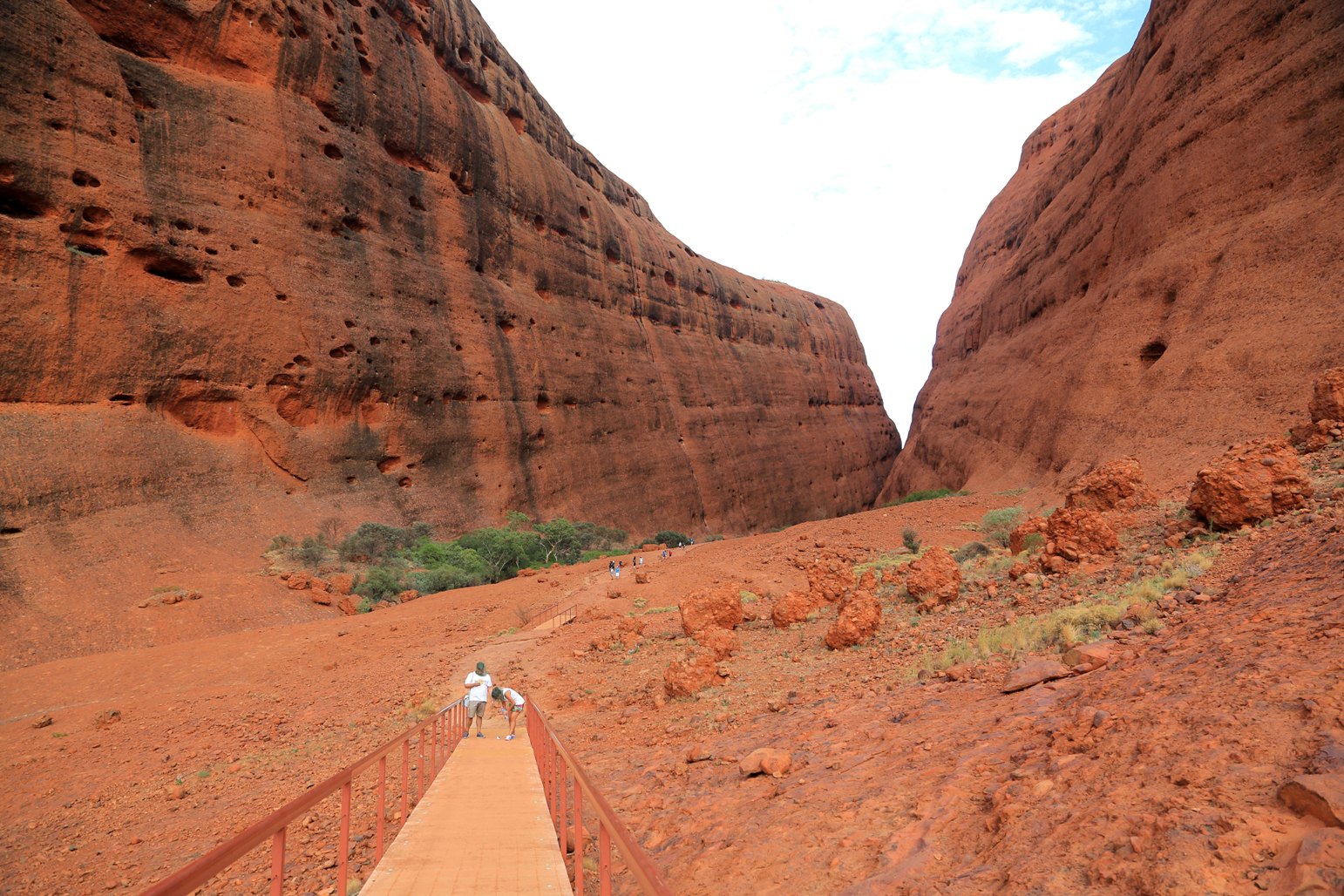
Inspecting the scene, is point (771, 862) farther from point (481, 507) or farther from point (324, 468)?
point (481, 507)

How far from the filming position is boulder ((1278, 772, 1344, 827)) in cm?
235

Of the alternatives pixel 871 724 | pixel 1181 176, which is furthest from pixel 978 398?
pixel 871 724

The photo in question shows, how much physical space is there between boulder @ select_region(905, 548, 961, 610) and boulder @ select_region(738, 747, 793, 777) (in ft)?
16.8

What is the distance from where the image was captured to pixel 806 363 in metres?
58.1

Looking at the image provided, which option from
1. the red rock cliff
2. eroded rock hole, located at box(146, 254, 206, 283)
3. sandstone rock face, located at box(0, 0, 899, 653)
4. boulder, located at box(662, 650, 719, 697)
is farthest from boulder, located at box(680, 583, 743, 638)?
eroded rock hole, located at box(146, 254, 206, 283)

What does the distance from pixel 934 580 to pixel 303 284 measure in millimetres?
22173

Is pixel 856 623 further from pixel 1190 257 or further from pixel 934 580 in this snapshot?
pixel 1190 257

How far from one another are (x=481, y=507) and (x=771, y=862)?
2545 centimetres

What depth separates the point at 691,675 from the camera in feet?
26.4

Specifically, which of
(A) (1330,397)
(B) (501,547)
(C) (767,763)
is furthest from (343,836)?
(B) (501,547)

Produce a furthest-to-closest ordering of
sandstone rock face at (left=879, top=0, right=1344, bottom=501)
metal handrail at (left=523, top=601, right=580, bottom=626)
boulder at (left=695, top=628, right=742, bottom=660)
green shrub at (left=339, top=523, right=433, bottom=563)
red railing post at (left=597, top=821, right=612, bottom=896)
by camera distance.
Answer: green shrub at (left=339, top=523, right=433, bottom=563), sandstone rock face at (left=879, top=0, right=1344, bottom=501), metal handrail at (left=523, top=601, right=580, bottom=626), boulder at (left=695, top=628, right=742, bottom=660), red railing post at (left=597, top=821, right=612, bottom=896)

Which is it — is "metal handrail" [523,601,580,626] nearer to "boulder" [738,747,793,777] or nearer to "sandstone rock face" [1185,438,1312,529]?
"boulder" [738,747,793,777]

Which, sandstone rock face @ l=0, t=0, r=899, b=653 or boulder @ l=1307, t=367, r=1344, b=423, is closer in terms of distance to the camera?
boulder @ l=1307, t=367, r=1344, b=423

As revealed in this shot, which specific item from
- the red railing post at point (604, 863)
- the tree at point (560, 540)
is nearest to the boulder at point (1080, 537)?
the red railing post at point (604, 863)
